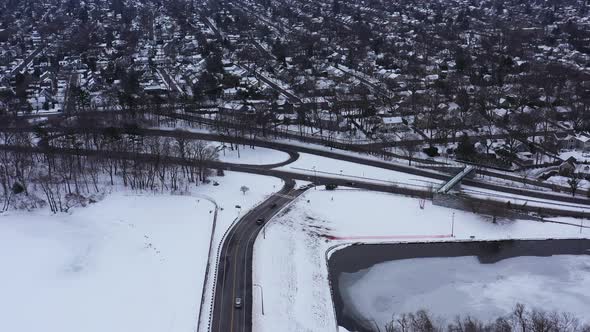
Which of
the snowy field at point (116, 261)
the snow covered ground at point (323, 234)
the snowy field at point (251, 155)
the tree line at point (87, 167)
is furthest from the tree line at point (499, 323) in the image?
the snowy field at point (251, 155)

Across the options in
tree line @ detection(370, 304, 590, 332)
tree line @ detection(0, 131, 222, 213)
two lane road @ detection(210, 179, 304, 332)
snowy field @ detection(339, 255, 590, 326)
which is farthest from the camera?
tree line @ detection(0, 131, 222, 213)

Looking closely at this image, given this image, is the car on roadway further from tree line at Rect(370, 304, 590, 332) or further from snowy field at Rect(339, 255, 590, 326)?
tree line at Rect(370, 304, 590, 332)

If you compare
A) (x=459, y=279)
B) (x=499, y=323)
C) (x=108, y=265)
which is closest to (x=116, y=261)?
(x=108, y=265)

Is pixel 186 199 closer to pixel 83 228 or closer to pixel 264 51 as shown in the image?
pixel 83 228

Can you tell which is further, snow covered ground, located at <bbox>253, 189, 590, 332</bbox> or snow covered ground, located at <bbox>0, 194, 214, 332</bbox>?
snow covered ground, located at <bbox>253, 189, 590, 332</bbox>

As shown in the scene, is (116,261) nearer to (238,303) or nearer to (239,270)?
(239,270)

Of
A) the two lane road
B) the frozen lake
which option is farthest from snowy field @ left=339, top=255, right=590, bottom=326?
the two lane road
